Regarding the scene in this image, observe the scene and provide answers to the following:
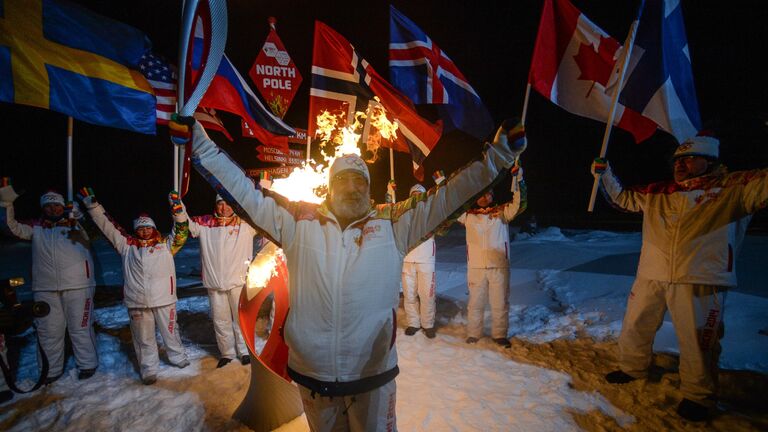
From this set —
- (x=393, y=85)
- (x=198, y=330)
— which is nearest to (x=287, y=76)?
(x=393, y=85)

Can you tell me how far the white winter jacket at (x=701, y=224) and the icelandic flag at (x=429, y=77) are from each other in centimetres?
275

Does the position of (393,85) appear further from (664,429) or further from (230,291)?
(664,429)

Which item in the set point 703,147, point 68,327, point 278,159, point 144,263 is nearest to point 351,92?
point 144,263

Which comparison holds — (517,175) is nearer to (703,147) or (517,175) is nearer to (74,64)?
(703,147)

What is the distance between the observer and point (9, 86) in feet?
12.5

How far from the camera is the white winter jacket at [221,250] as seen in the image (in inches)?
224

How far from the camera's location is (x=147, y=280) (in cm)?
536

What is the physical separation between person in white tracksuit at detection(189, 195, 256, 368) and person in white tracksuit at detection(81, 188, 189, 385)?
1.39 ft

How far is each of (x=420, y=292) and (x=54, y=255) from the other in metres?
6.09

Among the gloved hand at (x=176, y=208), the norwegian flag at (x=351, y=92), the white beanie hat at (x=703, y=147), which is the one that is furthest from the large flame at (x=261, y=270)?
the white beanie hat at (x=703, y=147)

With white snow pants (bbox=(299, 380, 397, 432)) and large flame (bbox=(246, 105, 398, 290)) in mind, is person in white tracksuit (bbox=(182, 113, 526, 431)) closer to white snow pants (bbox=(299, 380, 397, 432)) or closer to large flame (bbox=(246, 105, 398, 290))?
white snow pants (bbox=(299, 380, 397, 432))

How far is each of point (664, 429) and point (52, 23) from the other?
8.25 meters

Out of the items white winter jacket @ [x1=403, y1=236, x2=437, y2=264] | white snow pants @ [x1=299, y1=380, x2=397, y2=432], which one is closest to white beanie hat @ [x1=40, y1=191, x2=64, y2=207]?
white snow pants @ [x1=299, y1=380, x2=397, y2=432]

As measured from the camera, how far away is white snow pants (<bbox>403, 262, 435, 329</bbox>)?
6980 millimetres
